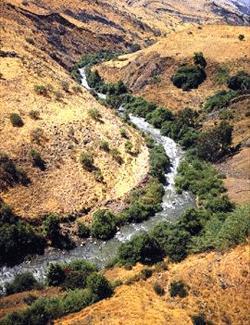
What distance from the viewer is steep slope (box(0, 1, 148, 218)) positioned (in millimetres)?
56219

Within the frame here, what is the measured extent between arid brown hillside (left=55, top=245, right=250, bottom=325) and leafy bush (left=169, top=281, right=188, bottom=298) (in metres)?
0.30

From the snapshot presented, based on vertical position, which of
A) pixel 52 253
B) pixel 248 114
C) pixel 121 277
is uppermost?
pixel 248 114

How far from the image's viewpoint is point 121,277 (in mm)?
43781

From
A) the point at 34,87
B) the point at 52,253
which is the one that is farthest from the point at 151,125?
the point at 52,253

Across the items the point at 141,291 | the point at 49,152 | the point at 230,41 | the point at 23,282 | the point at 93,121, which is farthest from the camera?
the point at 230,41

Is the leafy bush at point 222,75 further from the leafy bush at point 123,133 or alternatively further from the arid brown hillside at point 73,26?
the arid brown hillside at point 73,26

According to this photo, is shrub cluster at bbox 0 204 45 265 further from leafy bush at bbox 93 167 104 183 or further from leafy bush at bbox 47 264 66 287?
leafy bush at bbox 93 167 104 183

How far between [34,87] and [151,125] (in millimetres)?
19872

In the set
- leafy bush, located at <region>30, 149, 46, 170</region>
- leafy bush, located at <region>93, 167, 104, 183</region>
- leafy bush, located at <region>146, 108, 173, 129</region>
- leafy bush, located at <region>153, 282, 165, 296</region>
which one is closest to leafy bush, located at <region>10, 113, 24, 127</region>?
leafy bush, located at <region>30, 149, 46, 170</region>

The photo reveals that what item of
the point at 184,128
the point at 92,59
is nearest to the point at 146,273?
the point at 184,128

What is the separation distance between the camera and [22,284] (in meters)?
43.6

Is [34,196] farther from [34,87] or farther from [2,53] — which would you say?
[2,53]

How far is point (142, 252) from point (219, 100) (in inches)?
1729

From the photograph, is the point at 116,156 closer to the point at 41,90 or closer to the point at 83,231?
the point at 41,90
